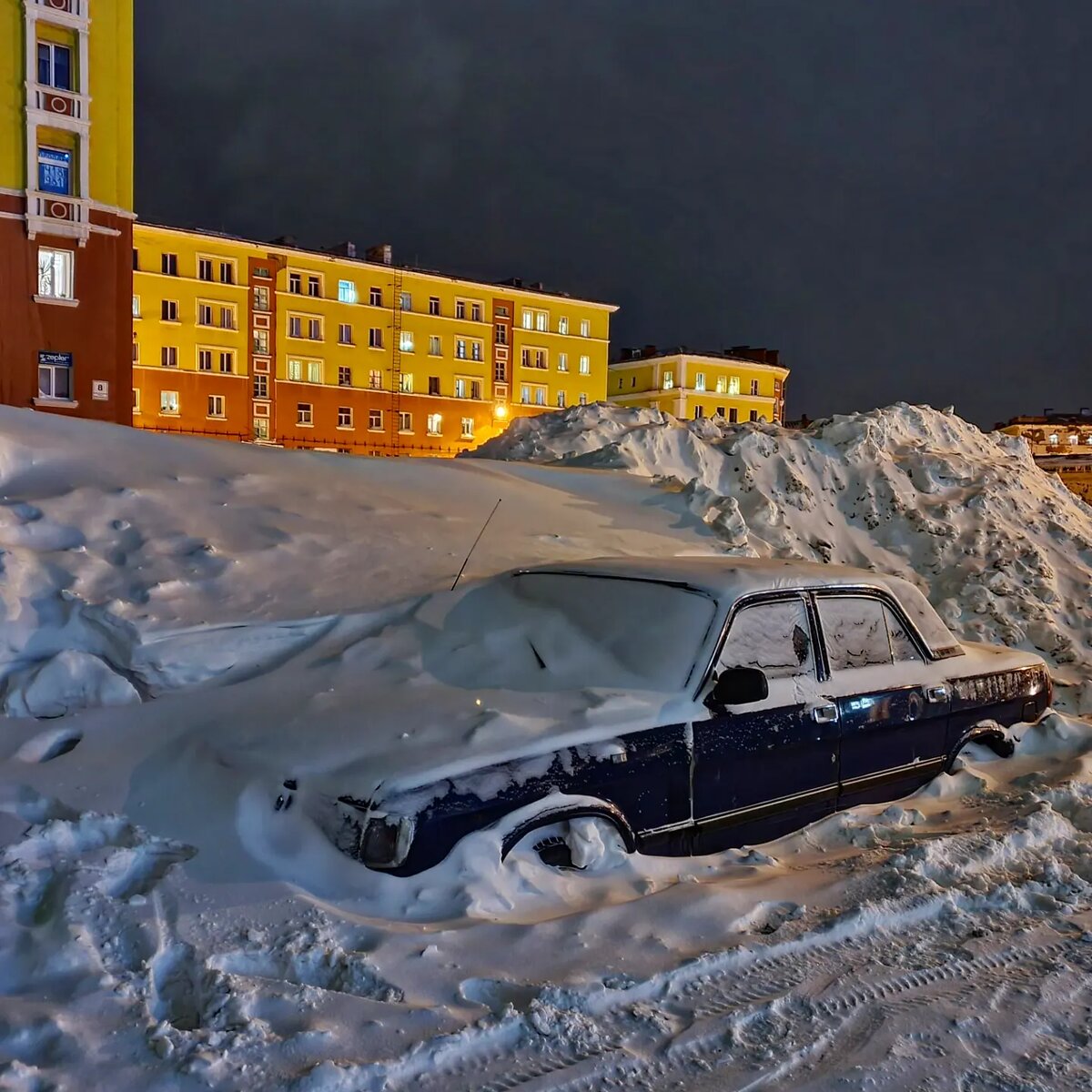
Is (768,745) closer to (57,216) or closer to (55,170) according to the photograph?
(57,216)

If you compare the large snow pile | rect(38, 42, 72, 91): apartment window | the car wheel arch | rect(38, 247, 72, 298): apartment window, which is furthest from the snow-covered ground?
rect(38, 42, 72, 91): apartment window

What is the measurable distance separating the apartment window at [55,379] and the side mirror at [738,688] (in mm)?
24283

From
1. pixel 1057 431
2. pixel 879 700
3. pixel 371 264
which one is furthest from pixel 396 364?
pixel 1057 431

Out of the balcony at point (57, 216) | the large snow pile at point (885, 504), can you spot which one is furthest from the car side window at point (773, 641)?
the balcony at point (57, 216)

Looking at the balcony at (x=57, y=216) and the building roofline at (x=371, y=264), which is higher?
the building roofline at (x=371, y=264)

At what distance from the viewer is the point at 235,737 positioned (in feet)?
13.1

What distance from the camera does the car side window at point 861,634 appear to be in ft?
15.4

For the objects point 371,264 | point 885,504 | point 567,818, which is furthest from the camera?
point 371,264

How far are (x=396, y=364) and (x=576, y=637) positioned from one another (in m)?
45.6

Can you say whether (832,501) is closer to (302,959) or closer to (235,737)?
(235,737)

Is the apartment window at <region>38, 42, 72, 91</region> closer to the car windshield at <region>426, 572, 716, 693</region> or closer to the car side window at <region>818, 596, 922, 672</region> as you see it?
the car windshield at <region>426, 572, 716, 693</region>

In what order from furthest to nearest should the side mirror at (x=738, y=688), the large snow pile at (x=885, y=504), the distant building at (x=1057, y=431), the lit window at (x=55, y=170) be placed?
the distant building at (x=1057, y=431) < the lit window at (x=55, y=170) < the large snow pile at (x=885, y=504) < the side mirror at (x=738, y=688)

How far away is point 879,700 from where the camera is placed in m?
4.71

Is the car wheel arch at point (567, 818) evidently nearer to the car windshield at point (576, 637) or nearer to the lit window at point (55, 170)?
the car windshield at point (576, 637)
